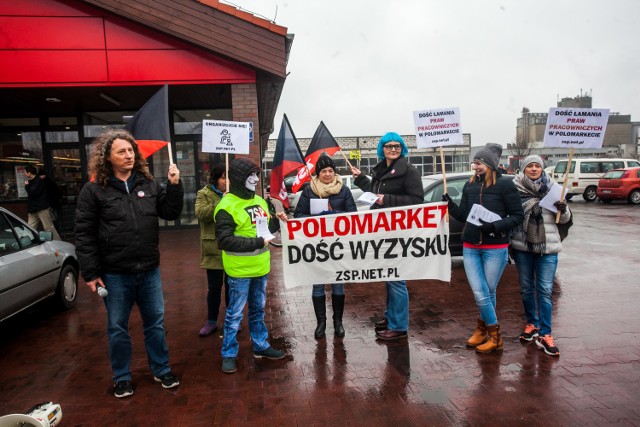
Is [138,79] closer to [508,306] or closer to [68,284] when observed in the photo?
[68,284]

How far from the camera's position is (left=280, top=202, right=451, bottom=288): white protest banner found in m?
4.51

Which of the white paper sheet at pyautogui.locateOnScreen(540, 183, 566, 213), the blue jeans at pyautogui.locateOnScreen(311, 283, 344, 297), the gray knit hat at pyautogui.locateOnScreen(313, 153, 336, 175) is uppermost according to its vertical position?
the gray knit hat at pyautogui.locateOnScreen(313, 153, 336, 175)

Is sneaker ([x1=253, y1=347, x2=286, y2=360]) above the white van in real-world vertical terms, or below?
below

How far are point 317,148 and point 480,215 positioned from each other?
209 cm

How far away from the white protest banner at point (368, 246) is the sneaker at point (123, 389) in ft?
5.55

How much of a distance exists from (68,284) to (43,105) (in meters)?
7.45

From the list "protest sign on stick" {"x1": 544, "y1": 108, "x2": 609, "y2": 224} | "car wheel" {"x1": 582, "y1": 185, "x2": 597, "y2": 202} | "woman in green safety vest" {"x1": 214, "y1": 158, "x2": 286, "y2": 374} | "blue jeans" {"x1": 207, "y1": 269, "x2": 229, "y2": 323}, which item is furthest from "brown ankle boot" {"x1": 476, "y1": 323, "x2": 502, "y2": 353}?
"car wheel" {"x1": 582, "y1": 185, "x2": 597, "y2": 202}

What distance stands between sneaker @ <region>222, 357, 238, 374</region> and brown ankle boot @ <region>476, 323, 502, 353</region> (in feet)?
7.59

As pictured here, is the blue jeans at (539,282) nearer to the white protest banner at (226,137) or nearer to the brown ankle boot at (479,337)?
the brown ankle boot at (479,337)

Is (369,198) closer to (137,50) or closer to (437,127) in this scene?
(437,127)

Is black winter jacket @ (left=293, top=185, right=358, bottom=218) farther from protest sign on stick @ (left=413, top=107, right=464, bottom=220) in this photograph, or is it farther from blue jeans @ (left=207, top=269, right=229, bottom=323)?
blue jeans @ (left=207, top=269, right=229, bottom=323)

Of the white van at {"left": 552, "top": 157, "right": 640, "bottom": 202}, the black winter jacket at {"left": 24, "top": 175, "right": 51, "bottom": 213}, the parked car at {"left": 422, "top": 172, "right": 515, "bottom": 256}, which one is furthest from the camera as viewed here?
the white van at {"left": 552, "top": 157, "right": 640, "bottom": 202}

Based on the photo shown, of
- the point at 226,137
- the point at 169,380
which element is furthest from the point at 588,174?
the point at 169,380

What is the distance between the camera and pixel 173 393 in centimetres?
363
